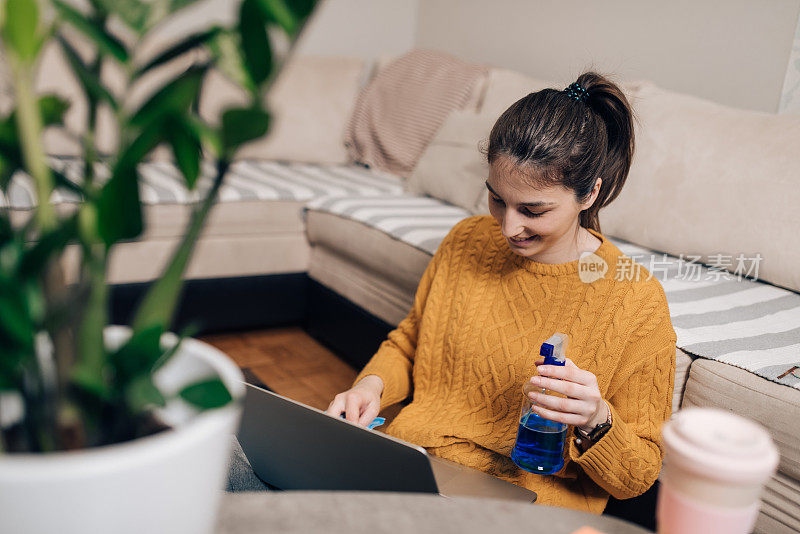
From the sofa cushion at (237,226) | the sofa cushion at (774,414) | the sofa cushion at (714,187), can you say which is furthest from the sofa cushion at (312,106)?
the sofa cushion at (774,414)

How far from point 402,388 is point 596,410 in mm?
433

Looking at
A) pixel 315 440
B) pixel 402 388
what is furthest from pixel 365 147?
pixel 315 440

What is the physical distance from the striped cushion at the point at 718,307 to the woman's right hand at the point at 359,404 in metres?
0.63

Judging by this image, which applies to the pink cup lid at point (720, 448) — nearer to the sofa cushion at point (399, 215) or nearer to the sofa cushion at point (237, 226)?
the sofa cushion at point (399, 215)

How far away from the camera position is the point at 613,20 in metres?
2.58

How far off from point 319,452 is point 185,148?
0.48 m

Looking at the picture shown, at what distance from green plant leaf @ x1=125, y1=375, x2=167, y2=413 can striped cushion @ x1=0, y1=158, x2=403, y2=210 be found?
1.82m

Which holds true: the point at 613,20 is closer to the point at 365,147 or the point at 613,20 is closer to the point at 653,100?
the point at 653,100

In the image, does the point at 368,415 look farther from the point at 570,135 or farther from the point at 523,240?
the point at 570,135

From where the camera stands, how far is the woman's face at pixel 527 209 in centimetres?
110

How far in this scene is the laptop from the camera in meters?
0.69

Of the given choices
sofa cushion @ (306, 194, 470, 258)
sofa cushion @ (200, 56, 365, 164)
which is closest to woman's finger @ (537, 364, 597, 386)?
sofa cushion @ (306, 194, 470, 258)

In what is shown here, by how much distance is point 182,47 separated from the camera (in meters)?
0.37

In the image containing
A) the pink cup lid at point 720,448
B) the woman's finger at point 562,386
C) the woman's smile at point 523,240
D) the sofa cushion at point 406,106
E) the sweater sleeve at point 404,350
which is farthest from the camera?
the sofa cushion at point 406,106
